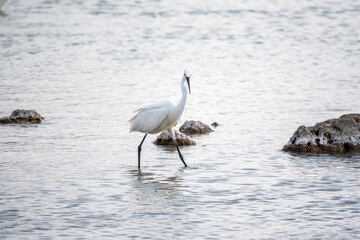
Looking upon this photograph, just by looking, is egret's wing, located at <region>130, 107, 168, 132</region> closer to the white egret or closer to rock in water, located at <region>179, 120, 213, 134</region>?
the white egret

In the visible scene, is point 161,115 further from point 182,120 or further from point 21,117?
point 21,117

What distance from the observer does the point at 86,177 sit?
1004cm

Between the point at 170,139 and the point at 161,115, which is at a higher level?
the point at 161,115

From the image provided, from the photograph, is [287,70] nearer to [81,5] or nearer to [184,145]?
[184,145]

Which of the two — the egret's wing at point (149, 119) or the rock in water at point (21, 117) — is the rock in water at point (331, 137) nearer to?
the egret's wing at point (149, 119)

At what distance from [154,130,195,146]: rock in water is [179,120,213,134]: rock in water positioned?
903mm

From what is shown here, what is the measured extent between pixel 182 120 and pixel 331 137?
4.10 m

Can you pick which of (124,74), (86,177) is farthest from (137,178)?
A: (124,74)

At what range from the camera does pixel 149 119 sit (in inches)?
431

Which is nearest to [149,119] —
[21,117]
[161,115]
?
[161,115]

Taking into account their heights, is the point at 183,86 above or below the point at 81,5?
below

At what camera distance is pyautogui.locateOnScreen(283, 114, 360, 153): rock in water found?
1120 centimetres

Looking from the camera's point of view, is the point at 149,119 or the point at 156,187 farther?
the point at 149,119

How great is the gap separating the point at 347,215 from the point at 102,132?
6139 millimetres
